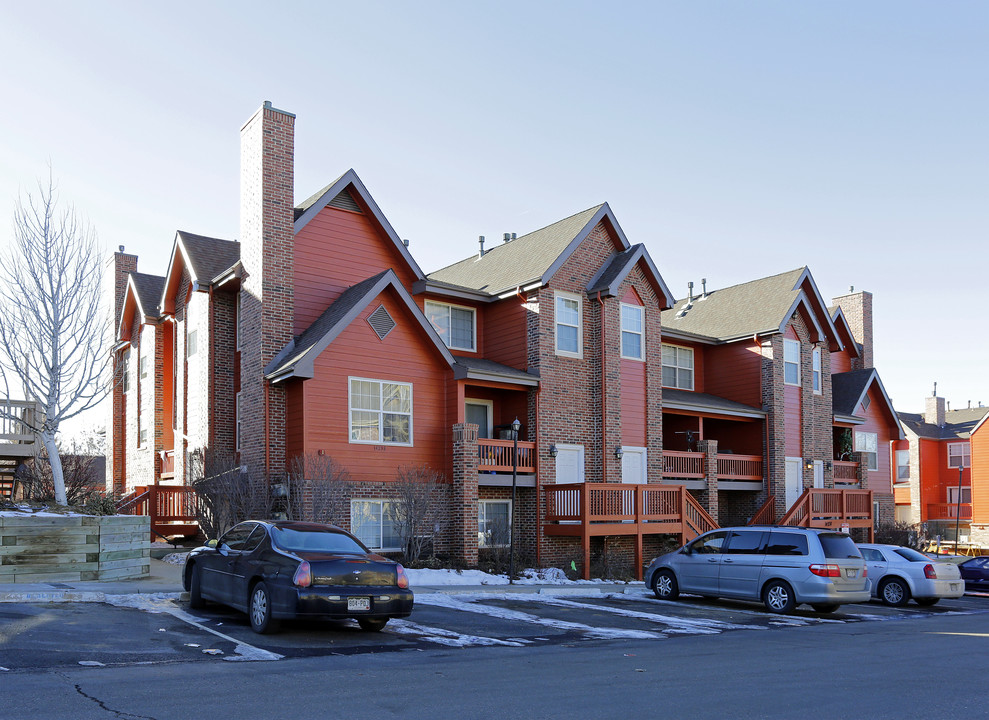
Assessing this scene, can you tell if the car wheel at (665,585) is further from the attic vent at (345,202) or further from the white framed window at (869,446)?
the white framed window at (869,446)

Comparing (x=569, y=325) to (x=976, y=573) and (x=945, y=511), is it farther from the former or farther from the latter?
(x=945, y=511)

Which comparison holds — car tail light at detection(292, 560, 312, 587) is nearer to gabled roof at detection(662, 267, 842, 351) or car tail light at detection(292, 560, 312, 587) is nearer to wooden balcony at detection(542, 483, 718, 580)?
wooden balcony at detection(542, 483, 718, 580)


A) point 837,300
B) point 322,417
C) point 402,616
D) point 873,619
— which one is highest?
point 837,300

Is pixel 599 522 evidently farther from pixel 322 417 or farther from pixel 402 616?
pixel 402 616

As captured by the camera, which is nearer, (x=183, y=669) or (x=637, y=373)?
(x=183, y=669)

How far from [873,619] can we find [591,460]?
10.7 meters

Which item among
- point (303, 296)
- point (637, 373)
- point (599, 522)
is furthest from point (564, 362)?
point (303, 296)

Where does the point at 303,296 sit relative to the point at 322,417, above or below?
above

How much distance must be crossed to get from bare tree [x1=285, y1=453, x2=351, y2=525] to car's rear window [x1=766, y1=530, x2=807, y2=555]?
9.26 metres

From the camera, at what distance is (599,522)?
2478cm

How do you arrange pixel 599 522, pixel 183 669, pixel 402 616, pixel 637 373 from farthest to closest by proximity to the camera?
pixel 637 373 → pixel 599 522 → pixel 402 616 → pixel 183 669

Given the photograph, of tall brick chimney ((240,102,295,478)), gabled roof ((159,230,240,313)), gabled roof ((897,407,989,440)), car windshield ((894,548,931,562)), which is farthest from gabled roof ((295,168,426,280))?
gabled roof ((897,407,989,440))

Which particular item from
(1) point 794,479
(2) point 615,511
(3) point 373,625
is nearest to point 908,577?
(2) point 615,511

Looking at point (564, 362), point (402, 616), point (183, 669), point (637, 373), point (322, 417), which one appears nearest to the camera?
point (183, 669)
